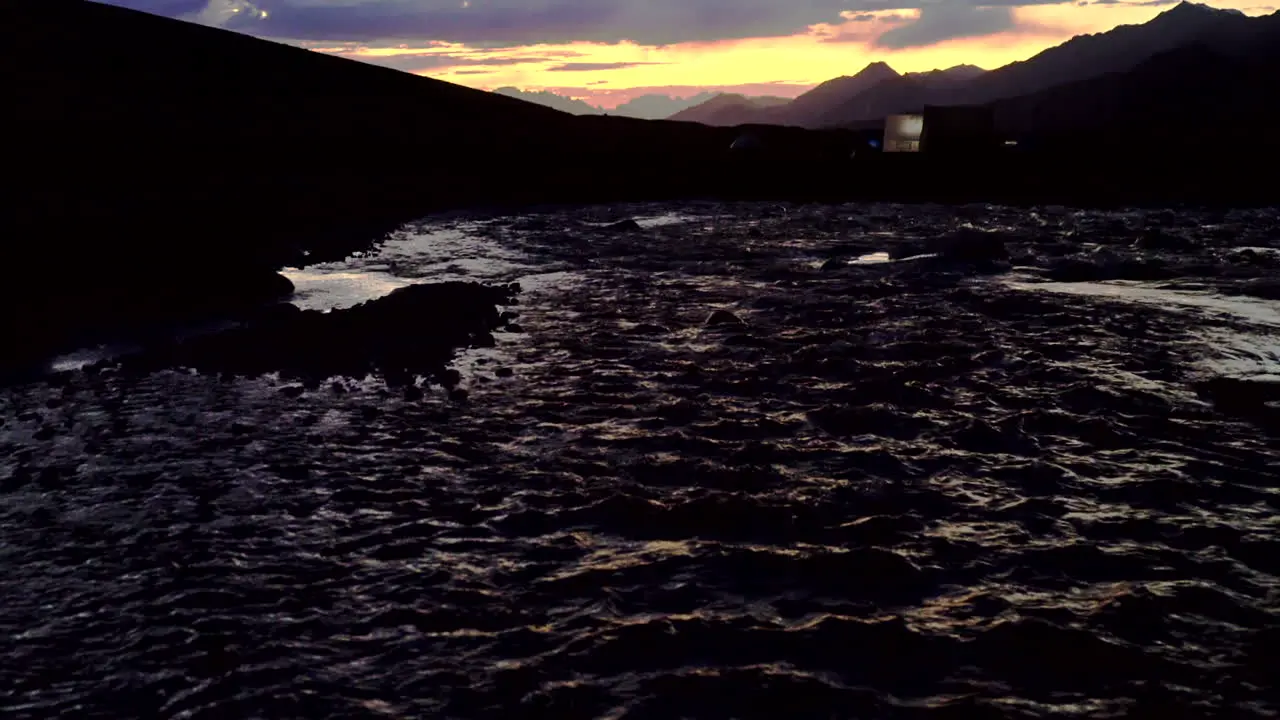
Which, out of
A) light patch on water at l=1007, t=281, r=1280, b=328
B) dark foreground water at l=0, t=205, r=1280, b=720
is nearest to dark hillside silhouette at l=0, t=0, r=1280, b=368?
dark foreground water at l=0, t=205, r=1280, b=720

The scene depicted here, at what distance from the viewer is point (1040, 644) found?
17.5 ft

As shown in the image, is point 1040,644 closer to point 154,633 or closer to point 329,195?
point 154,633

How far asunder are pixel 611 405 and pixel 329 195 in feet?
94.1

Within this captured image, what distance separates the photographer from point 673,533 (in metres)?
6.89

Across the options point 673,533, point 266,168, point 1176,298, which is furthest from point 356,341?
point 266,168

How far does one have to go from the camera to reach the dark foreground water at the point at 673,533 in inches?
199

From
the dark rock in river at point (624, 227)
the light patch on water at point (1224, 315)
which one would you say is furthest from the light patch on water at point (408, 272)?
the light patch on water at point (1224, 315)

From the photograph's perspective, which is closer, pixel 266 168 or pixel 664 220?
pixel 664 220

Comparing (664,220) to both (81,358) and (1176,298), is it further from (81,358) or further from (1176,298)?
(81,358)

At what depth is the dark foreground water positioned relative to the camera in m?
5.05

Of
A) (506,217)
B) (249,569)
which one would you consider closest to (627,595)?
(249,569)

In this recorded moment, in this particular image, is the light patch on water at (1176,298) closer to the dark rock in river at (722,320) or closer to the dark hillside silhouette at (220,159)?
the dark rock in river at (722,320)

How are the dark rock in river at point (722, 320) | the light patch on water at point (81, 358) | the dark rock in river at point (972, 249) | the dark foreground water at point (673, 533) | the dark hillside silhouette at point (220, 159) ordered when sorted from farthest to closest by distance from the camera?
the dark rock in river at point (972, 249) < the dark hillside silhouette at point (220, 159) < the dark rock in river at point (722, 320) < the light patch on water at point (81, 358) < the dark foreground water at point (673, 533)

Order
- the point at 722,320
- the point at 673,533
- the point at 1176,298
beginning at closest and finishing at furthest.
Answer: the point at 673,533 → the point at 722,320 → the point at 1176,298
